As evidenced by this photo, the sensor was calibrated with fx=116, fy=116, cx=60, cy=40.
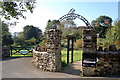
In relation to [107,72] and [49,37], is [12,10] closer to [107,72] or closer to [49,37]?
[49,37]

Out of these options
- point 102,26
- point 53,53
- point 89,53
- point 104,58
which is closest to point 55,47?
point 53,53

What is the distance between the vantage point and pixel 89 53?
18.8 ft

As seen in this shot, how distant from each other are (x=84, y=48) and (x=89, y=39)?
51 cm

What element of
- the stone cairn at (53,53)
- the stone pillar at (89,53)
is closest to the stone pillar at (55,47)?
the stone cairn at (53,53)

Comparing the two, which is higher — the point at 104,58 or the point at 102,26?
the point at 102,26

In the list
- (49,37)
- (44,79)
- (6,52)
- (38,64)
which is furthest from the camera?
(6,52)

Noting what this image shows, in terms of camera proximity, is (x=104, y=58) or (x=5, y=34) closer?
(x=104, y=58)

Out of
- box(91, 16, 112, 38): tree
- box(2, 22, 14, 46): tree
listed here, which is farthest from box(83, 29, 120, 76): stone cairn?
box(2, 22, 14, 46): tree

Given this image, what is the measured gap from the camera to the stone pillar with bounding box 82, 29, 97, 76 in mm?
5688

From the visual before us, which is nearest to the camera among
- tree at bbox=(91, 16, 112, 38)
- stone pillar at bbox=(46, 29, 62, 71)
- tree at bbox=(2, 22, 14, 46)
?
stone pillar at bbox=(46, 29, 62, 71)

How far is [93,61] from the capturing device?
5.70 m

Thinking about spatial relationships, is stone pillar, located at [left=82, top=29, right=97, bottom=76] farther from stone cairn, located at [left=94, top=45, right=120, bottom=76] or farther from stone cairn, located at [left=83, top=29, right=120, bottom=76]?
stone cairn, located at [left=94, top=45, right=120, bottom=76]

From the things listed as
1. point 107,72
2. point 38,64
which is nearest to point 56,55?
point 38,64

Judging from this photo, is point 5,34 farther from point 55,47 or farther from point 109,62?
point 109,62
